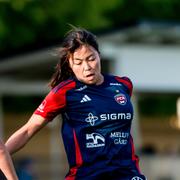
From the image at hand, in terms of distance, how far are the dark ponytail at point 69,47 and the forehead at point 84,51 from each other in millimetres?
24


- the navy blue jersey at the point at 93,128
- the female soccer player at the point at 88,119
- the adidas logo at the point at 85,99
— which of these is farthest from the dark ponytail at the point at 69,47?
the adidas logo at the point at 85,99

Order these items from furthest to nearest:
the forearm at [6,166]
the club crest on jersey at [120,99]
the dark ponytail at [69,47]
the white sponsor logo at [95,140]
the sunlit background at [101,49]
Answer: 1. the sunlit background at [101,49]
2. the club crest on jersey at [120,99]
3. the dark ponytail at [69,47]
4. the white sponsor logo at [95,140]
5. the forearm at [6,166]

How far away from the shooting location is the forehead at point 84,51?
7.59 meters

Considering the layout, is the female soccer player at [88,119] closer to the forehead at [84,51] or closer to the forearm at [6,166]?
the forehead at [84,51]

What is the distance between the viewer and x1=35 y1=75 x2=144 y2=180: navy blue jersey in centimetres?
754

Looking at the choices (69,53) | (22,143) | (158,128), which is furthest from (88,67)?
(158,128)

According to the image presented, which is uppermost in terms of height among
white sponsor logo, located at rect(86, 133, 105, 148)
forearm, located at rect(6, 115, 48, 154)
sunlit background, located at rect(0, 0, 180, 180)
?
forearm, located at rect(6, 115, 48, 154)

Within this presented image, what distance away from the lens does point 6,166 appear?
7.08m

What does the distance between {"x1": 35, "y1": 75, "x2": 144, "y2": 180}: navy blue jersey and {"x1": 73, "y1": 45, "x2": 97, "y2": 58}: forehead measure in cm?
22

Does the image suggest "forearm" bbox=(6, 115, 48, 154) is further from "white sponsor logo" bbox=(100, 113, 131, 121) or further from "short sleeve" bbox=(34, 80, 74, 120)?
"white sponsor logo" bbox=(100, 113, 131, 121)

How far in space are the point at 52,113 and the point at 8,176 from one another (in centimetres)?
79

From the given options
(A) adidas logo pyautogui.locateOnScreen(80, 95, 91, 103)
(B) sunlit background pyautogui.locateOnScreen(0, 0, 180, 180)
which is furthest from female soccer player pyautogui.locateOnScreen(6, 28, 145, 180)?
(B) sunlit background pyautogui.locateOnScreen(0, 0, 180, 180)

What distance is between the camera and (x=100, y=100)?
7707mm

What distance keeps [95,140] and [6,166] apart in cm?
78
